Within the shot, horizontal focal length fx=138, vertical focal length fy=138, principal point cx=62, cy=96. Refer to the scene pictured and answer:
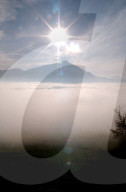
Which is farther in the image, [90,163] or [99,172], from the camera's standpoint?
[90,163]

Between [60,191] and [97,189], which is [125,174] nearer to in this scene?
[97,189]

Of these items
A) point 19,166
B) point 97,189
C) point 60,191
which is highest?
point 97,189

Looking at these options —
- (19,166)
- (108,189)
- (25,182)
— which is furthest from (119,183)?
(19,166)

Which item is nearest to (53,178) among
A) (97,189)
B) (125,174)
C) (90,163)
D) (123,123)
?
(97,189)

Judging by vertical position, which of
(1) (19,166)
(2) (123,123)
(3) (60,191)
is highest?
(2) (123,123)

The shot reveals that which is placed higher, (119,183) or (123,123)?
(123,123)

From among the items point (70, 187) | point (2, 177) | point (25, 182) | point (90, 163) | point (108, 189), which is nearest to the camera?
point (108, 189)

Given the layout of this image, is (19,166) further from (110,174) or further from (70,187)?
(110,174)

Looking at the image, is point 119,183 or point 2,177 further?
point 2,177

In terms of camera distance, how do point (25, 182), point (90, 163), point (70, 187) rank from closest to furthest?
1. point (70, 187)
2. point (25, 182)
3. point (90, 163)
